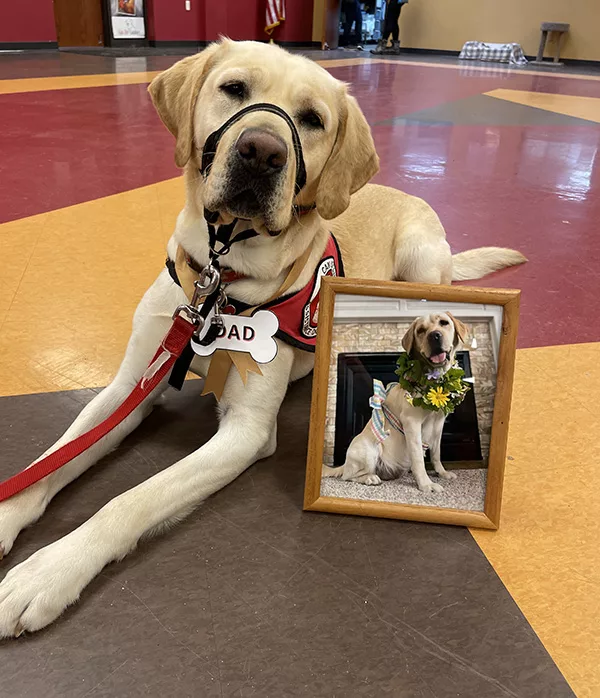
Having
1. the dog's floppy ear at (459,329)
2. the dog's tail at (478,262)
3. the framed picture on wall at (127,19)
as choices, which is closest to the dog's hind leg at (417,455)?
the dog's floppy ear at (459,329)

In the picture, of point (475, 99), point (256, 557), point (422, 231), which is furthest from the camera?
point (475, 99)

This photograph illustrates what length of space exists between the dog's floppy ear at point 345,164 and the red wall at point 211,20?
14440mm

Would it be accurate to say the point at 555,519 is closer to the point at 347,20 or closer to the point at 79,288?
the point at 79,288

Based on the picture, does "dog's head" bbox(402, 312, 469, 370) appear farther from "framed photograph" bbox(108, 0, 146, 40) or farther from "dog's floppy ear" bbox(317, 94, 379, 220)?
"framed photograph" bbox(108, 0, 146, 40)

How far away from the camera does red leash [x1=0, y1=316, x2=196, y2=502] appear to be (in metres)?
1.39

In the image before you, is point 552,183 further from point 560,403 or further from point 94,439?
point 94,439

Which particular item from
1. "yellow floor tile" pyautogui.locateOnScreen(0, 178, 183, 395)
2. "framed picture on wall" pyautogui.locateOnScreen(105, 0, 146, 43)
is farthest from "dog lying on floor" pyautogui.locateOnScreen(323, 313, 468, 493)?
"framed picture on wall" pyautogui.locateOnScreen(105, 0, 146, 43)

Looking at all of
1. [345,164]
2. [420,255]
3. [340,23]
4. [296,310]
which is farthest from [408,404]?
[340,23]

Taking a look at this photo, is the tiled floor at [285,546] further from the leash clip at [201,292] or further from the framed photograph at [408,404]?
the leash clip at [201,292]

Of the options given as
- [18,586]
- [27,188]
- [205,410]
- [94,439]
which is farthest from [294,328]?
[27,188]

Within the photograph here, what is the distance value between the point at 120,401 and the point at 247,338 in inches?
16.8

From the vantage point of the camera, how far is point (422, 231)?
268 centimetres

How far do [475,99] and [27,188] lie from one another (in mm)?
7629

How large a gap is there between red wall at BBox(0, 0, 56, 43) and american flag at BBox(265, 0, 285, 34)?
6.33 m
